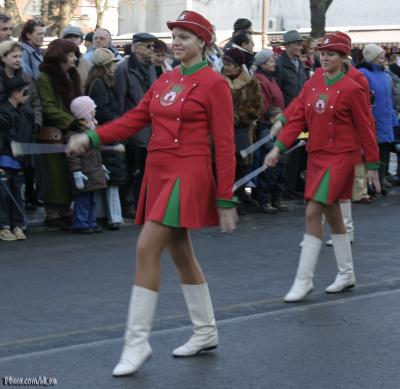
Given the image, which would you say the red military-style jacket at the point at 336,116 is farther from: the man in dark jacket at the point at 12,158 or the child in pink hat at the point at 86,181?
the man in dark jacket at the point at 12,158

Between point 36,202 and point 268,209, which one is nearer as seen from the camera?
point 36,202

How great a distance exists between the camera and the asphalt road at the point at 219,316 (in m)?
6.28

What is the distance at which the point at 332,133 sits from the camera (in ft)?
28.4

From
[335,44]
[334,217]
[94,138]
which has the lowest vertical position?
[334,217]

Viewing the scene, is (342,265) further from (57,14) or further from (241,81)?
(57,14)

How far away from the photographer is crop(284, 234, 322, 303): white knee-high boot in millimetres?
8422

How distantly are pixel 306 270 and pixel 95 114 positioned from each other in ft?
14.1

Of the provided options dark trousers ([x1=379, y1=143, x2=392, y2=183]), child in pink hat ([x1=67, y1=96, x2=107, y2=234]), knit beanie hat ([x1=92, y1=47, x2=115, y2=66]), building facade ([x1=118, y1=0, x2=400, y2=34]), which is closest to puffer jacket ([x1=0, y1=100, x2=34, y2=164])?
child in pink hat ([x1=67, y1=96, x2=107, y2=234])

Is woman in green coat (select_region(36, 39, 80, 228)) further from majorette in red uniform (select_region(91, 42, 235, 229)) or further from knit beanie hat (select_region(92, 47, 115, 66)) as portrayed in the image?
majorette in red uniform (select_region(91, 42, 235, 229))

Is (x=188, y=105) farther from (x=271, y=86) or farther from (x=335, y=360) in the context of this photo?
(x=271, y=86)

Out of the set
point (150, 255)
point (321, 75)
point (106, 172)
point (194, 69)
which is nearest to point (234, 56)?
point (106, 172)

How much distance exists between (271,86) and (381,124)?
2.24 meters

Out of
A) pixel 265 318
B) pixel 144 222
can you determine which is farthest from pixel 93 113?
pixel 144 222

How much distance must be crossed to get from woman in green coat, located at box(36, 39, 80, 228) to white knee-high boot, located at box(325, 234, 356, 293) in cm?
359
